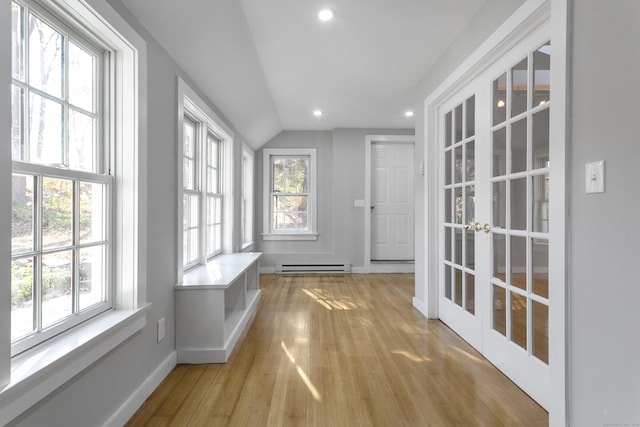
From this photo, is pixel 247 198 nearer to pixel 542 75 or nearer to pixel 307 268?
pixel 307 268

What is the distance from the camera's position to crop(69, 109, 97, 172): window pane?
1396 millimetres

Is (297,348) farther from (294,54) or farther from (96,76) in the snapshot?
(294,54)

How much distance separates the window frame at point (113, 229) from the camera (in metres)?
0.97

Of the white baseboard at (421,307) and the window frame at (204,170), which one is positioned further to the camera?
the white baseboard at (421,307)

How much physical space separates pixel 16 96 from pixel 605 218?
209 cm

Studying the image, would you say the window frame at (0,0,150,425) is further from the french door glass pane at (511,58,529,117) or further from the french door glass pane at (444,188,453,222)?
the french door glass pane at (444,188,453,222)

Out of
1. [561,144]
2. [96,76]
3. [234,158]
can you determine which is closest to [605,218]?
[561,144]

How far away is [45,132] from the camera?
1.24 meters

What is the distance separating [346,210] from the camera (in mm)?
5289

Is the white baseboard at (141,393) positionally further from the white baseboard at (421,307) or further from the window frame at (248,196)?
the window frame at (248,196)

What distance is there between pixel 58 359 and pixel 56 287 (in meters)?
0.32

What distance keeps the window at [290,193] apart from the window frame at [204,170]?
1712mm

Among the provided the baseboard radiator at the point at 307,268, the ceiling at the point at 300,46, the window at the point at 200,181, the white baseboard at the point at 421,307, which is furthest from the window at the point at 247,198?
the white baseboard at the point at 421,307

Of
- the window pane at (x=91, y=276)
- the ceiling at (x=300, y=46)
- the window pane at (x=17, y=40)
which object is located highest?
the ceiling at (x=300, y=46)
